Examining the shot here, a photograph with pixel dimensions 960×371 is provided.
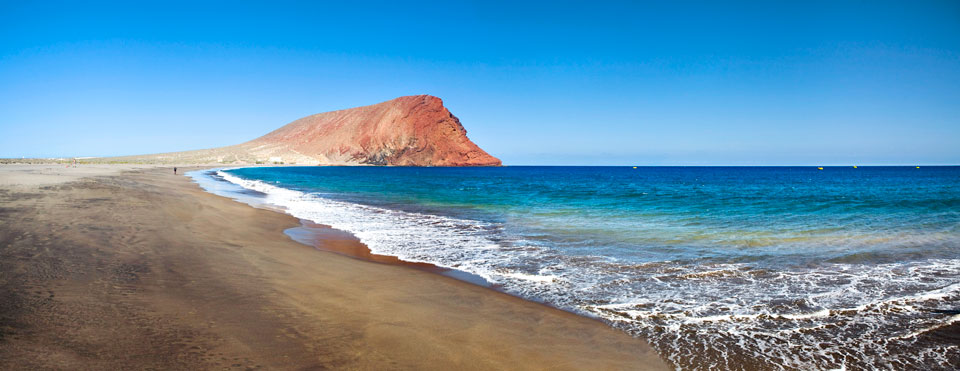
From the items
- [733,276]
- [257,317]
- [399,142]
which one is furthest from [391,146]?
[257,317]

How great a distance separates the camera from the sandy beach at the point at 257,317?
140 inches

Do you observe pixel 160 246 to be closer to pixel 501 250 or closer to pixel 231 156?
pixel 501 250

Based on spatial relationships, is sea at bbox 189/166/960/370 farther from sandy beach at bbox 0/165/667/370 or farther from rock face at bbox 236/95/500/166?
rock face at bbox 236/95/500/166

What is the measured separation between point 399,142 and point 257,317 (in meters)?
151

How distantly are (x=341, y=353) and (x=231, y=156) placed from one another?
168998 millimetres

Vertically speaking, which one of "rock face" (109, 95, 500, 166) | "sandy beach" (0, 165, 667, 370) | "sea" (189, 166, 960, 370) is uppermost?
"rock face" (109, 95, 500, 166)

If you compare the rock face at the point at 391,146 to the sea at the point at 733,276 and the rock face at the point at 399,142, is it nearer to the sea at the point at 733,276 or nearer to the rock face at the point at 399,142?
the rock face at the point at 399,142

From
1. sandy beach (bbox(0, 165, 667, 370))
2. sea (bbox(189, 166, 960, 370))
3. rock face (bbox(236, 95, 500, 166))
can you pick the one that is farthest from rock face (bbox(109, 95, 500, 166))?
sandy beach (bbox(0, 165, 667, 370))

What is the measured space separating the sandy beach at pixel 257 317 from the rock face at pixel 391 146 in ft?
471

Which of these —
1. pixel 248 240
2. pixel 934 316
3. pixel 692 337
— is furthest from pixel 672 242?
pixel 248 240

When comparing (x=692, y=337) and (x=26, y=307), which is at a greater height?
(x=26, y=307)

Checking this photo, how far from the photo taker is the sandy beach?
355cm

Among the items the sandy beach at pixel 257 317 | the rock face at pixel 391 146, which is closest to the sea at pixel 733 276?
the sandy beach at pixel 257 317

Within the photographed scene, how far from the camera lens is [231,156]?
151 meters
